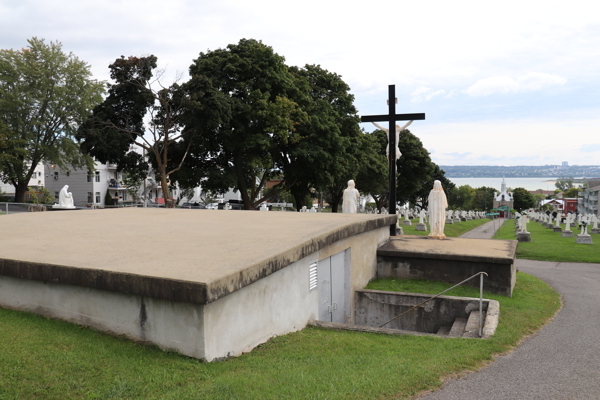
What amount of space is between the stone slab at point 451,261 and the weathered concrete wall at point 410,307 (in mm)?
1496

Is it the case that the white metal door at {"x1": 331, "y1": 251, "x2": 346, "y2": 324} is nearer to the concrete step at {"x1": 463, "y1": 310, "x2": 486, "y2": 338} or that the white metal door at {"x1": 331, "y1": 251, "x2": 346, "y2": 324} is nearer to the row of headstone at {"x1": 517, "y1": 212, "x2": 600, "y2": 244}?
the concrete step at {"x1": 463, "y1": 310, "x2": 486, "y2": 338}

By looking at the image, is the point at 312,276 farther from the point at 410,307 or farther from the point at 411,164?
the point at 411,164

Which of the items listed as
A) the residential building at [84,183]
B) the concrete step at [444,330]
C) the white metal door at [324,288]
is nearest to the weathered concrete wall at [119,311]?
the white metal door at [324,288]

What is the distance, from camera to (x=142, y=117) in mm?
26219

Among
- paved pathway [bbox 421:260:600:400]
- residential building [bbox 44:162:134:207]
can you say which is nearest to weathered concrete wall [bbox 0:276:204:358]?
paved pathway [bbox 421:260:600:400]

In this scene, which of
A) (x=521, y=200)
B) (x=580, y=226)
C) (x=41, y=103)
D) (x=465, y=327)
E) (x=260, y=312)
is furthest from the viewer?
(x=521, y=200)

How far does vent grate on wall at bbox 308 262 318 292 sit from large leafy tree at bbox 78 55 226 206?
17116 millimetres

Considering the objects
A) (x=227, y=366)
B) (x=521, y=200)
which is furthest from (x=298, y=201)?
(x=521, y=200)

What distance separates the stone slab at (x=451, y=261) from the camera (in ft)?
32.4

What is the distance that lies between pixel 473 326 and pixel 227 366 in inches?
174

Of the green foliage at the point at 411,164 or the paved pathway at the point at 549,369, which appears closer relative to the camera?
the paved pathway at the point at 549,369

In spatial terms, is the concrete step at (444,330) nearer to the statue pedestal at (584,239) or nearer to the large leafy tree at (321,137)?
the statue pedestal at (584,239)

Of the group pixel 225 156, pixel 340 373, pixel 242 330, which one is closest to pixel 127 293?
pixel 242 330

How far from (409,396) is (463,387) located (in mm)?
750
